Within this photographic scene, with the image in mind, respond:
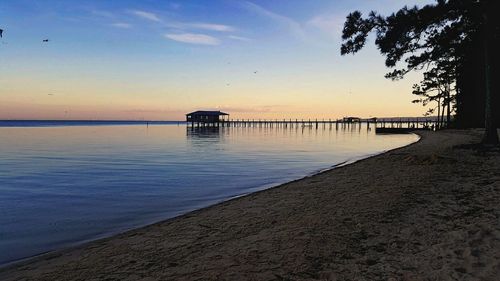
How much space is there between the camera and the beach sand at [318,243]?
4594mm

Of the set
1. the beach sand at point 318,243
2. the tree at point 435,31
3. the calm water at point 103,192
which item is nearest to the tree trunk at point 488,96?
the tree at point 435,31

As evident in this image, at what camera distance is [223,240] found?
6.31 metres

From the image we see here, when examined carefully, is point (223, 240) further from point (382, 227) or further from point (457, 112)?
point (457, 112)

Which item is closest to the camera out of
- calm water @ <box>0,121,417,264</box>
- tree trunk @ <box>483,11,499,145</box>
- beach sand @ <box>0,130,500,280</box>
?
beach sand @ <box>0,130,500,280</box>

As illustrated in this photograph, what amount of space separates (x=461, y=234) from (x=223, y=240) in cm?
383

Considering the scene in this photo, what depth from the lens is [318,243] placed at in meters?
5.64

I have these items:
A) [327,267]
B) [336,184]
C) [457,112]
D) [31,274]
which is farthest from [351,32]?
[457,112]

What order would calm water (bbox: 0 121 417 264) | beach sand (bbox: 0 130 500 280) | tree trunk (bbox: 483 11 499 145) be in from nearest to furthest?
beach sand (bbox: 0 130 500 280) < calm water (bbox: 0 121 417 264) < tree trunk (bbox: 483 11 499 145)

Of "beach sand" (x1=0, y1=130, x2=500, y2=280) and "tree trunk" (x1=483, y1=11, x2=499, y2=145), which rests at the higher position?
"tree trunk" (x1=483, y1=11, x2=499, y2=145)

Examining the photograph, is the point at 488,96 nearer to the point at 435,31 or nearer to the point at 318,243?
the point at 435,31

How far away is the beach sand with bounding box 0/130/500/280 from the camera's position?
4.59m

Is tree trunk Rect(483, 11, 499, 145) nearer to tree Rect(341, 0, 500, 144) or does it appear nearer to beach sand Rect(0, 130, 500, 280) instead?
tree Rect(341, 0, 500, 144)

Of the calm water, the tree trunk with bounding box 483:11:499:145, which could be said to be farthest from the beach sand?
the tree trunk with bounding box 483:11:499:145

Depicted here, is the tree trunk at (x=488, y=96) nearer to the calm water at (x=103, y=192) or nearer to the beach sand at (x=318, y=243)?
the calm water at (x=103, y=192)
